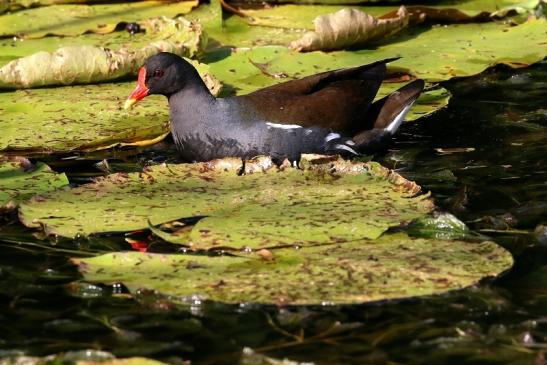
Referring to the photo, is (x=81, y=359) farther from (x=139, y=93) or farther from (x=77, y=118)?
(x=77, y=118)

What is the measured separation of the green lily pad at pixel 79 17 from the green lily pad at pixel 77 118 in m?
0.68

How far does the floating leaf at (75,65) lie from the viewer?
5246 mm

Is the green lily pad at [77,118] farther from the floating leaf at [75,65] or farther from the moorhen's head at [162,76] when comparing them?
the moorhen's head at [162,76]

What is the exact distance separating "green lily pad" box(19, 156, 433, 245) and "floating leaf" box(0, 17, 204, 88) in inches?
43.9

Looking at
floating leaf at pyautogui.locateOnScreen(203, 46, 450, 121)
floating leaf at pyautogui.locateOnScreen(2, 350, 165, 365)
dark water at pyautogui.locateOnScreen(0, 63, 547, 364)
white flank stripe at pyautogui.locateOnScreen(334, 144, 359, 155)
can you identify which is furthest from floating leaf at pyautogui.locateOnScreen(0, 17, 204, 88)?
floating leaf at pyautogui.locateOnScreen(2, 350, 165, 365)

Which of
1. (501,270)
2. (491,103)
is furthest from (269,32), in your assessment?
(501,270)

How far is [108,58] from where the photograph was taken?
5.35 m

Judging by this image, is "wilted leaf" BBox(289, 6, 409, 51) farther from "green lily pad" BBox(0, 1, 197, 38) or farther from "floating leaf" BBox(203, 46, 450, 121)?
"green lily pad" BBox(0, 1, 197, 38)

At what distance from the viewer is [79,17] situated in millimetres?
6223

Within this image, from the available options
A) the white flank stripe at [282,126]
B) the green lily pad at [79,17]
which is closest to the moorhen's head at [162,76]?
the white flank stripe at [282,126]

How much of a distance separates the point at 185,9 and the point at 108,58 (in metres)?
1.10

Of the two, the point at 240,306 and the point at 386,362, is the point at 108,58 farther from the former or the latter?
the point at 386,362

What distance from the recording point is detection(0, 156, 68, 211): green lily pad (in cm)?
413

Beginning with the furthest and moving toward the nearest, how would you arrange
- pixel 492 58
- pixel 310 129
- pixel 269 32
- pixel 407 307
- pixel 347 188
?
pixel 269 32, pixel 492 58, pixel 310 129, pixel 347 188, pixel 407 307
